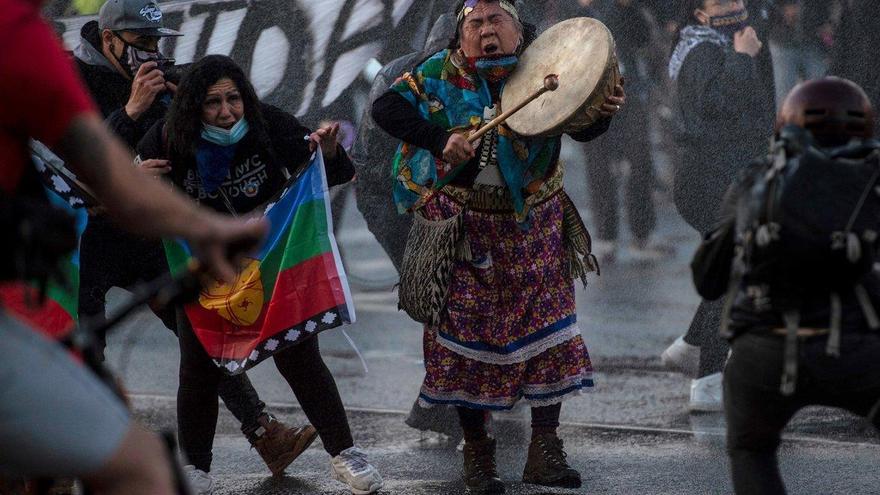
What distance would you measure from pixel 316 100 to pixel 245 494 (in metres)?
2.72

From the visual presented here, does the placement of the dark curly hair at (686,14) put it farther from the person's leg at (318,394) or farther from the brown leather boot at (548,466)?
the person's leg at (318,394)

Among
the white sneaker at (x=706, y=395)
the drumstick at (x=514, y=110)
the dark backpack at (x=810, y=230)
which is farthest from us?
the white sneaker at (x=706, y=395)

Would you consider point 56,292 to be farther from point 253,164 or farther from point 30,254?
point 30,254

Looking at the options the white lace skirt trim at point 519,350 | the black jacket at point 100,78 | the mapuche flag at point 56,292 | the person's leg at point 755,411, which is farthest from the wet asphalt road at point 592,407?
the person's leg at point 755,411

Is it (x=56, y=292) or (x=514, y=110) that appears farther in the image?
(x=514, y=110)

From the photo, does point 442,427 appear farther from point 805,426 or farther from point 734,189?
point 734,189

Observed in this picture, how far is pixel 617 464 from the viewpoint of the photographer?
551cm

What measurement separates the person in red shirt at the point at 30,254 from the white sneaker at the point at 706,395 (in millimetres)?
4085

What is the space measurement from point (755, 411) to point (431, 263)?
1.89 m

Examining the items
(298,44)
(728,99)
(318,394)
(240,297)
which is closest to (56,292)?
(240,297)

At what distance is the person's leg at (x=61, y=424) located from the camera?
8.13 ft

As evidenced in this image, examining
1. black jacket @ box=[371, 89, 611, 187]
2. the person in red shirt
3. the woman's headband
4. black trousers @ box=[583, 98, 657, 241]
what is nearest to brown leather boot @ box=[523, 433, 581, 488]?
black jacket @ box=[371, 89, 611, 187]

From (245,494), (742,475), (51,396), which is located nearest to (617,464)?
(245,494)

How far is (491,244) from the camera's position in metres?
5.23
